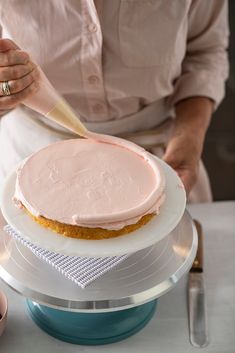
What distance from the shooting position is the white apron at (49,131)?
1.25 meters

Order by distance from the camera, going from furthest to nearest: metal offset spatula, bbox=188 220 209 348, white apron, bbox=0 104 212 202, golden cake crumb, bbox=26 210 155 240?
white apron, bbox=0 104 212 202 → metal offset spatula, bbox=188 220 209 348 → golden cake crumb, bbox=26 210 155 240

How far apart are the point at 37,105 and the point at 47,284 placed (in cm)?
27

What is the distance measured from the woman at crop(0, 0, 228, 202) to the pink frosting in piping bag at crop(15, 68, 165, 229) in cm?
13

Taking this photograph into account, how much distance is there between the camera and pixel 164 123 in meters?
1.32

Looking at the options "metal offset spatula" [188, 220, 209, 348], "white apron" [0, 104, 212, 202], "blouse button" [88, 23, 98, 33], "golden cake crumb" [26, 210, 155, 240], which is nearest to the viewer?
"golden cake crumb" [26, 210, 155, 240]

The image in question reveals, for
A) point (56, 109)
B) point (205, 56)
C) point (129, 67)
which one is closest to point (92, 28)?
point (129, 67)

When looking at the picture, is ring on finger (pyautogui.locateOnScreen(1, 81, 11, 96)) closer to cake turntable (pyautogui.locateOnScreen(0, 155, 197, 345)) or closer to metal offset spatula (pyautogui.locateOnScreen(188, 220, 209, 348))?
cake turntable (pyautogui.locateOnScreen(0, 155, 197, 345))

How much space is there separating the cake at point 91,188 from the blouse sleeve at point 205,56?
1.29ft

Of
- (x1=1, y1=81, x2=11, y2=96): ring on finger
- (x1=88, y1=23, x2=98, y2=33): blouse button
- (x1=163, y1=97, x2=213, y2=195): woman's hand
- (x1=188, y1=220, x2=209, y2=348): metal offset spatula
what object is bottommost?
(x1=188, y1=220, x2=209, y2=348): metal offset spatula

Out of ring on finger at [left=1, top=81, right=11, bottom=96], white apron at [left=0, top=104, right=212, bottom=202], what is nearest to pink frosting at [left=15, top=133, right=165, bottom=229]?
ring on finger at [left=1, top=81, right=11, bottom=96]

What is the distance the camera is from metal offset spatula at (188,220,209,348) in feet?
2.98

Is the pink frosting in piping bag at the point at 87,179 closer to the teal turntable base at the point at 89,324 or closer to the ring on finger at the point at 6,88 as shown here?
the ring on finger at the point at 6,88

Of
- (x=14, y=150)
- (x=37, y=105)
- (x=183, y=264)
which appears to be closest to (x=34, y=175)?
(x=37, y=105)

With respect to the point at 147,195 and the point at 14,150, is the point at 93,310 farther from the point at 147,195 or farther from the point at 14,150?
the point at 14,150
